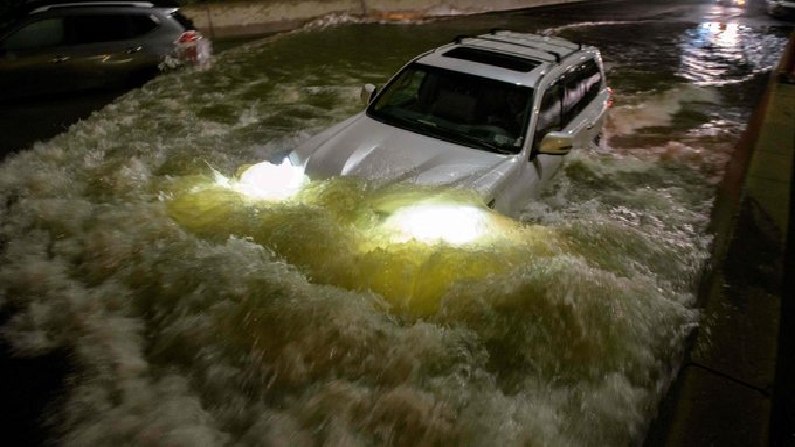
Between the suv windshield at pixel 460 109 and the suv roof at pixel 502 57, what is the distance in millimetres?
107

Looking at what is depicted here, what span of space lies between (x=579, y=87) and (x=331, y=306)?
3874 mm

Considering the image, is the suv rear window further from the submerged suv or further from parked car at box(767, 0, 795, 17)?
parked car at box(767, 0, 795, 17)

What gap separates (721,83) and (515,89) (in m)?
9.48

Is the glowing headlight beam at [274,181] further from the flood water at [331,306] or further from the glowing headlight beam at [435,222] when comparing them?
the glowing headlight beam at [435,222]

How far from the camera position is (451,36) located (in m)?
15.7

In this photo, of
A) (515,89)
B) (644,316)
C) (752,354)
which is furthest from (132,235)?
(752,354)

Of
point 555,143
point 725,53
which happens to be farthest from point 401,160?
point 725,53

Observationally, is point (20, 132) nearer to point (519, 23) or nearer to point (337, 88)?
point (337, 88)

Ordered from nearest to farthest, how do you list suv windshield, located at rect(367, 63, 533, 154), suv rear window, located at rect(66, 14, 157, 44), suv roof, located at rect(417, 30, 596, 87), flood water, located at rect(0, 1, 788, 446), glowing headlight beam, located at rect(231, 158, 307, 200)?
flood water, located at rect(0, 1, 788, 446) < glowing headlight beam, located at rect(231, 158, 307, 200) < suv windshield, located at rect(367, 63, 533, 154) < suv roof, located at rect(417, 30, 596, 87) < suv rear window, located at rect(66, 14, 157, 44)

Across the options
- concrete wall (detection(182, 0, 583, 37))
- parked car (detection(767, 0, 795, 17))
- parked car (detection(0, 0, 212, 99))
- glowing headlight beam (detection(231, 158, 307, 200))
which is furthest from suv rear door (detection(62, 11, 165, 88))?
parked car (detection(767, 0, 795, 17))

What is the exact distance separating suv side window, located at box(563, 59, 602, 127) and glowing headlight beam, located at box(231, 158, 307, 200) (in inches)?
110

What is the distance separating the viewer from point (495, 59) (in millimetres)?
5816

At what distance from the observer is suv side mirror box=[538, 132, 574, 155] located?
5137 mm

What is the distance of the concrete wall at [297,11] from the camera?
48.3ft
